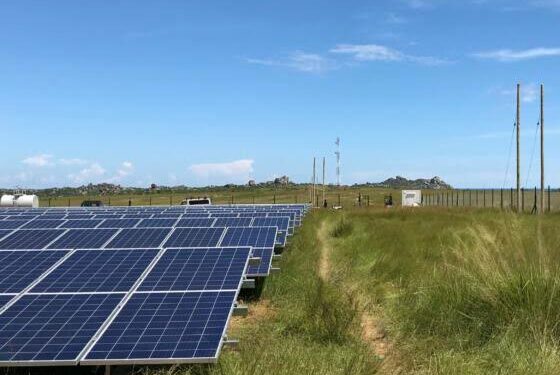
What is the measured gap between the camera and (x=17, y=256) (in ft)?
29.3

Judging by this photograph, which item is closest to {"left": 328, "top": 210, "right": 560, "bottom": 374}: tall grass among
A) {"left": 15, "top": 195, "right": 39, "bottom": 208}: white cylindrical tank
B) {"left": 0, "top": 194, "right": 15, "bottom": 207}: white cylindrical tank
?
{"left": 15, "top": 195, "right": 39, "bottom": 208}: white cylindrical tank

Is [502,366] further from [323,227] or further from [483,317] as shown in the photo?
[323,227]

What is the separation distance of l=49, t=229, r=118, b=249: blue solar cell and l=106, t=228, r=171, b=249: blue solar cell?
0.87 feet

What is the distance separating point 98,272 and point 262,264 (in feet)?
13.3

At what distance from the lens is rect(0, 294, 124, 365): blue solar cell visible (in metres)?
5.59

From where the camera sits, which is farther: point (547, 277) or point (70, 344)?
point (547, 277)

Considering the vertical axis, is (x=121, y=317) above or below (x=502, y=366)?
above

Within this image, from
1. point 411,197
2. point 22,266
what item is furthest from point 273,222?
point 411,197

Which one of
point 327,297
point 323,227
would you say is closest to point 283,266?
point 327,297

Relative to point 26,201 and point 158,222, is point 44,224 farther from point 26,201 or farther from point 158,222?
point 26,201

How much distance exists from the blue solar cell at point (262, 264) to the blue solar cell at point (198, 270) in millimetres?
1795

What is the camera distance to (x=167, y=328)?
20.1ft

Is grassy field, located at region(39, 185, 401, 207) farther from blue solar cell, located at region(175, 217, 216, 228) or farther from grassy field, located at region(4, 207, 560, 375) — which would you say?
grassy field, located at region(4, 207, 560, 375)

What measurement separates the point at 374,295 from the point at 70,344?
6.43 meters
